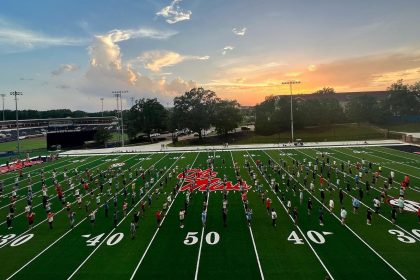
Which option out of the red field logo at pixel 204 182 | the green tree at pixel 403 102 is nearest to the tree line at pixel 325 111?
the green tree at pixel 403 102

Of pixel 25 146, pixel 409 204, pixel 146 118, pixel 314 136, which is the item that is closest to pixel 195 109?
pixel 146 118

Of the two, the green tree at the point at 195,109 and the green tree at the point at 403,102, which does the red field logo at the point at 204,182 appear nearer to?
the green tree at the point at 195,109

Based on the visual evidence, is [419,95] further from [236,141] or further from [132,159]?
[132,159]

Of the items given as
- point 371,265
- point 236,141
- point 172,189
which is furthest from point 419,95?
point 371,265

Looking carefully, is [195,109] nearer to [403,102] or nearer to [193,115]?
[193,115]

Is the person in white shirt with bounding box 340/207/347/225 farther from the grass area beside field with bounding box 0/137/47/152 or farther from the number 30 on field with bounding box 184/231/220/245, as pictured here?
the grass area beside field with bounding box 0/137/47/152

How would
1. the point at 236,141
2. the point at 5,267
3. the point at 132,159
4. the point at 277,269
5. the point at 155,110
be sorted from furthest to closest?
the point at 155,110 < the point at 236,141 < the point at 132,159 < the point at 5,267 < the point at 277,269

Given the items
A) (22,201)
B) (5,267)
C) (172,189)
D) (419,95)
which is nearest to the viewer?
(5,267)
